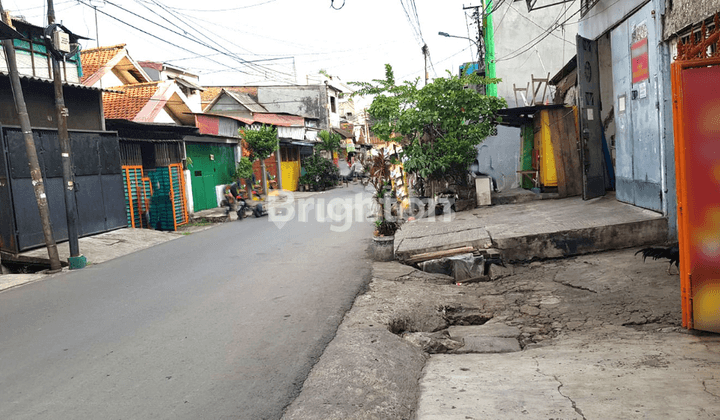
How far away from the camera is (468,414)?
3527 millimetres

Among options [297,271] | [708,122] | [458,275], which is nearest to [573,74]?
[458,275]

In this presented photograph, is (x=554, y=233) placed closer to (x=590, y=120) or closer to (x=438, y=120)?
(x=590, y=120)

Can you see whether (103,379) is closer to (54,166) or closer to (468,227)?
(468,227)

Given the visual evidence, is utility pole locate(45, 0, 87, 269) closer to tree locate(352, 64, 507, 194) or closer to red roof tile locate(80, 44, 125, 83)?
tree locate(352, 64, 507, 194)

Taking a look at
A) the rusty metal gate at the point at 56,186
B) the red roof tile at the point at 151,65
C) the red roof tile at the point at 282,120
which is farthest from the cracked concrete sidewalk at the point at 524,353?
the red roof tile at the point at 151,65

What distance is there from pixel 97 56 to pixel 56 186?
10.4 meters

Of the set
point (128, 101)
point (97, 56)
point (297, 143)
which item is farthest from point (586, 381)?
point (297, 143)

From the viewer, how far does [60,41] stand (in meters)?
11.0

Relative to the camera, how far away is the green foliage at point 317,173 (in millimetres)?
36562

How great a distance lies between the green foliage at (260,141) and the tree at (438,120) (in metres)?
13.6

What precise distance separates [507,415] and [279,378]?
184cm

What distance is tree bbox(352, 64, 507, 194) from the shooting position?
543 inches

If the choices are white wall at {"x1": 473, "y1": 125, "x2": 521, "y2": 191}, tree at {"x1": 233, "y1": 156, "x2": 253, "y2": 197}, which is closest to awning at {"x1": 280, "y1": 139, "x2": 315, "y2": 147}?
tree at {"x1": 233, "y1": 156, "x2": 253, "y2": 197}

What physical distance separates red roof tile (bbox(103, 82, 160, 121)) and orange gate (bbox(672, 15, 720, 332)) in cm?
1837
